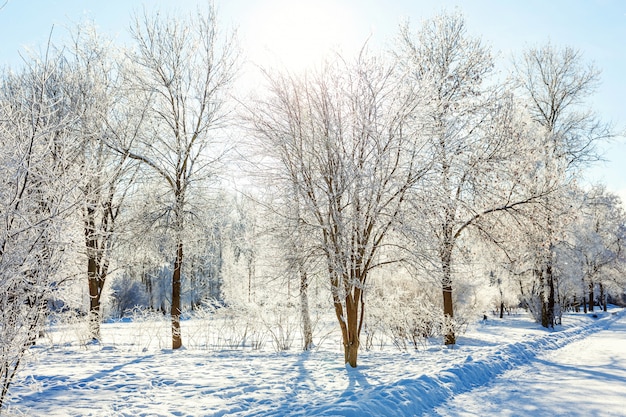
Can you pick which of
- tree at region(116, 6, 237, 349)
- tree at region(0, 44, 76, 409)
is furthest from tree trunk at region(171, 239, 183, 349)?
tree at region(0, 44, 76, 409)

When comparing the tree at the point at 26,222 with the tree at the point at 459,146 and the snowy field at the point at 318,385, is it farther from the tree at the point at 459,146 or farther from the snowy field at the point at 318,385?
the tree at the point at 459,146

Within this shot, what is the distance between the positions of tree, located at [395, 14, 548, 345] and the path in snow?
6.54 feet

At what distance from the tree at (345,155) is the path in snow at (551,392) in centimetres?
234

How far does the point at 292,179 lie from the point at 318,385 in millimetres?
3381

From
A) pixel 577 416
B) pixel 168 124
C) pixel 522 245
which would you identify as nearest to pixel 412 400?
pixel 577 416

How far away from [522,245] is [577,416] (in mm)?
5950

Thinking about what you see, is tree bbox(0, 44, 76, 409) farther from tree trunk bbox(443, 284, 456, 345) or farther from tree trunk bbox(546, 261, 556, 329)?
tree trunk bbox(546, 261, 556, 329)

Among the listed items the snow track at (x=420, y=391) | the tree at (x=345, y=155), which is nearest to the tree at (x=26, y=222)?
the snow track at (x=420, y=391)

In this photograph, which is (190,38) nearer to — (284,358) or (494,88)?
(494,88)

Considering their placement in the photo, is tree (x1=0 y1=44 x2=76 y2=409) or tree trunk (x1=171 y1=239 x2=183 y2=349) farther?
tree trunk (x1=171 y1=239 x2=183 y2=349)

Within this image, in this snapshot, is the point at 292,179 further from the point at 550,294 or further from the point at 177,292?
the point at 550,294

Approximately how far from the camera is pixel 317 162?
6.90m

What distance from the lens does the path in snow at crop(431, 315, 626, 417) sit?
16.3ft

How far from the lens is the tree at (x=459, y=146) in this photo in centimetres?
698
